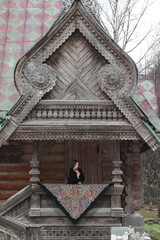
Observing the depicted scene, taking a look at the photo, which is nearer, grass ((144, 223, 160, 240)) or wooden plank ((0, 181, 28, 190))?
wooden plank ((0, 181, 28, 190))

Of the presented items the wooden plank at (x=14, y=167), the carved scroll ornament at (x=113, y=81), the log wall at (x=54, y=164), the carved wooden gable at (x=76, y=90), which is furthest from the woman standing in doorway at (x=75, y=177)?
the wooden plank at (x=14, y=167)

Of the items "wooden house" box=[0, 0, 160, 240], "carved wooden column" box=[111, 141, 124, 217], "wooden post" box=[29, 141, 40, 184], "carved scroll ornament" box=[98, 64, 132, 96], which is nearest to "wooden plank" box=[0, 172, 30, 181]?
"wooden house" box=[0, 0, 160, 240]

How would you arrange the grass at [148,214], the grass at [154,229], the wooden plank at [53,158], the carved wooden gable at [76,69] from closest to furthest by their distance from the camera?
the carved wooden gable at [76,69], the wooden plank at [53,158], the grass at [154,229], the grass at [148,214]

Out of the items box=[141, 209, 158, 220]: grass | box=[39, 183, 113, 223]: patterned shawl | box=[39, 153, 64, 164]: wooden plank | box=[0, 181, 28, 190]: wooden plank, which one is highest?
box=[141, 209, 158, 220]: grass

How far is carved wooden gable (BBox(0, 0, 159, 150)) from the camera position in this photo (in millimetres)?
7977

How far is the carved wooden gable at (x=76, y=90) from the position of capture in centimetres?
798

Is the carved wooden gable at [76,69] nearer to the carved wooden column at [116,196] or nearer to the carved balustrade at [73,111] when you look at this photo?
the carved balustrade at [73,111]

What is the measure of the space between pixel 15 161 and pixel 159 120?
430cm

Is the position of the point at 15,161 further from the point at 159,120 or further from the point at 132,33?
the point at 132,33

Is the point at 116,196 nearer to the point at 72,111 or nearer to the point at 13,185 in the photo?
the point at 72,111

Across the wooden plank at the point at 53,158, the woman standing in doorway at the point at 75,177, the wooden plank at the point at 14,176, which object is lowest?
the woman standing in doorway at the point at 75,177

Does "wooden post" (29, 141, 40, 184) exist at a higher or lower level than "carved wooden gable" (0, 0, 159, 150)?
lower

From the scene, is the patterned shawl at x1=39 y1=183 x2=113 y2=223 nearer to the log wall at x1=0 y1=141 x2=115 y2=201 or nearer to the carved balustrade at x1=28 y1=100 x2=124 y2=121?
the carved balustrade at x1=28 y1=100 x2=124 y2=121

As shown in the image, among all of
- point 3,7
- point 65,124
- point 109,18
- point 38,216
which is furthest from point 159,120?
point 109,18
